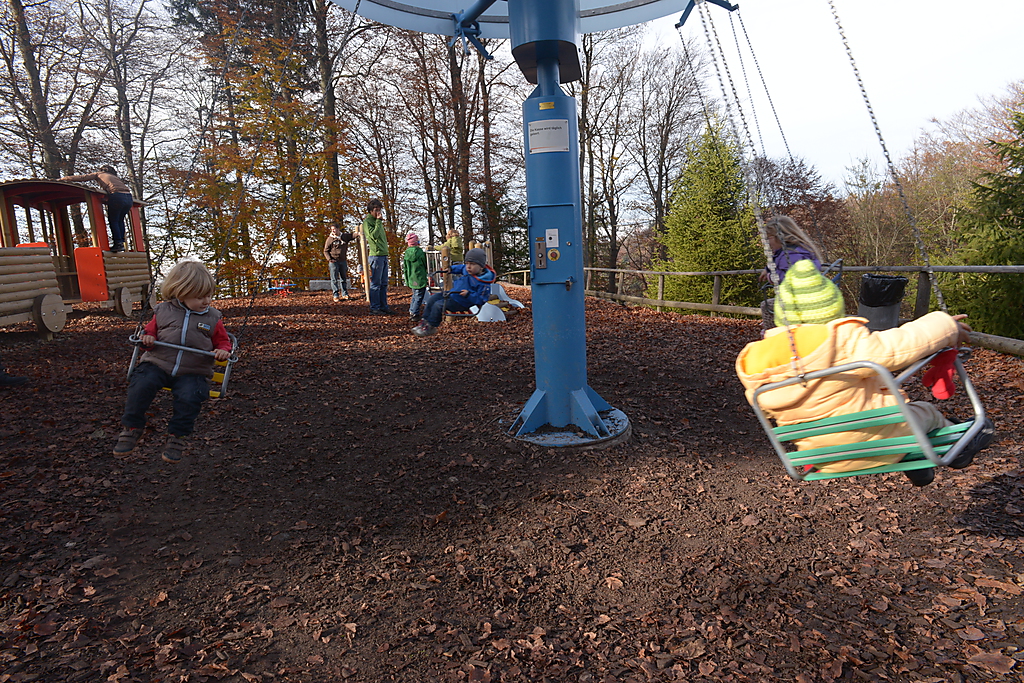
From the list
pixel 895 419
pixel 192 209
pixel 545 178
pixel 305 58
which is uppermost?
pixel 305 58

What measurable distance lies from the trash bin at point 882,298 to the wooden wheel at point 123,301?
1192 cm

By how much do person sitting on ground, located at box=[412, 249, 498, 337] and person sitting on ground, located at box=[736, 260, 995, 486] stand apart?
284 inches

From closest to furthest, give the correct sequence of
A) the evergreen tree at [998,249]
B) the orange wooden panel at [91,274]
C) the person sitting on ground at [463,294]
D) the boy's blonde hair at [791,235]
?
the boy's blonde hair at [791,235] → the evergreen tree at [998,249] → the person sitting on ground at [463,294] → the orange wooden panel at [91,274]

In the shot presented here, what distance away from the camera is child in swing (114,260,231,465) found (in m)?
3.85

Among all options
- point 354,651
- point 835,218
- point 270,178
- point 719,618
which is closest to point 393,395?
point 354,651

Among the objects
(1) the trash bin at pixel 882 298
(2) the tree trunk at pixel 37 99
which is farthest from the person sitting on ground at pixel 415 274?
(2) the tree trunk at pixel 37 99

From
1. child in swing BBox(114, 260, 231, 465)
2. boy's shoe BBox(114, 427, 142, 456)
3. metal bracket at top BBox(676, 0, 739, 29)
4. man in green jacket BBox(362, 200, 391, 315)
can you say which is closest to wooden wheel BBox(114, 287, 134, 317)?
man in green jacket BBox(362, 200, 391, 315)

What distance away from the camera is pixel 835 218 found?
68.2ft

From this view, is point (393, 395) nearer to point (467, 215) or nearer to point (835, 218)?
point (467, 215)

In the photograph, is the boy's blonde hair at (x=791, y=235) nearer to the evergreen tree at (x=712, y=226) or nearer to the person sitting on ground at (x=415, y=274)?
the person sitting on ground at (x=415, y=274)

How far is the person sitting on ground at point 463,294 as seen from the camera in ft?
32.1

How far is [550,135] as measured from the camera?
4621 millimetres

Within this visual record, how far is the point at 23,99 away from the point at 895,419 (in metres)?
21.0

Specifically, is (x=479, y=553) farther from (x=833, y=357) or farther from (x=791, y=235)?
(x=791, y=235)
